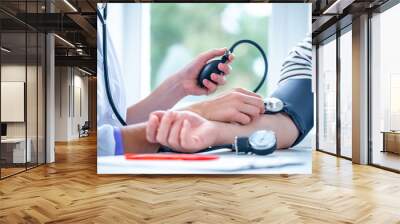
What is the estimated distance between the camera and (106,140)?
18.8 feet

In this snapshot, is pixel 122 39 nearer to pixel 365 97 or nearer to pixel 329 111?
pixel 365 97

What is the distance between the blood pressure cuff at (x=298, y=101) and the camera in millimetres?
5789

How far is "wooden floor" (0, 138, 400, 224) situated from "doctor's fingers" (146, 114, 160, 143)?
626 millimetres

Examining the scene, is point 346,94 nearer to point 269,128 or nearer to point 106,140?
point 269,128

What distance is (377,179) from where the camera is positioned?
19.5 ft

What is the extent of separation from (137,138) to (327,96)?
6033 mm

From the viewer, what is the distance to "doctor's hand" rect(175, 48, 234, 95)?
5.72 m

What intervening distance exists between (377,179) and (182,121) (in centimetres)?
304

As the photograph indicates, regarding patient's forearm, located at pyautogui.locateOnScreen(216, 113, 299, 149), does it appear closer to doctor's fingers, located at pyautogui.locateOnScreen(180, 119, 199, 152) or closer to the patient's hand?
the patient's hand

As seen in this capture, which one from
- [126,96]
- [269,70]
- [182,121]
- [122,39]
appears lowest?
[182,121]

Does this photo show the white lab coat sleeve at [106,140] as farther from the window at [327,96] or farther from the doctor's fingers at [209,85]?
the window at [327,96]

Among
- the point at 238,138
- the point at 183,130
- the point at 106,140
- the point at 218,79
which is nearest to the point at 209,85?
the point at 218,79

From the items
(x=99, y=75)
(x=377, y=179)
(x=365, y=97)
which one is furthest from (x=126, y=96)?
(x=365, y=97)

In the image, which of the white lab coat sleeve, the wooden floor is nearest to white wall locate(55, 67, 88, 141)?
the wooden floor
